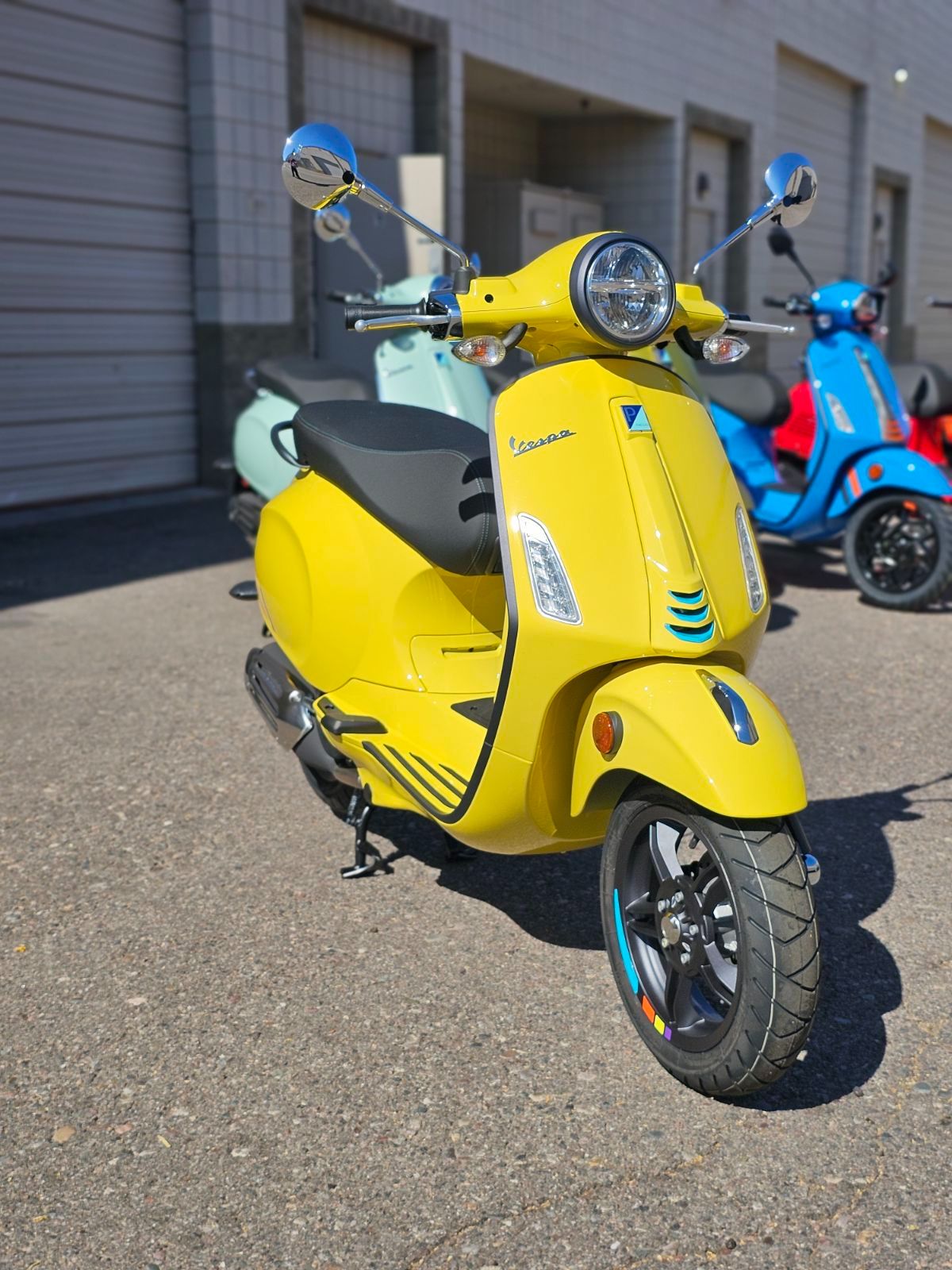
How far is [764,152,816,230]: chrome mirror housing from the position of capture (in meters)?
2.74

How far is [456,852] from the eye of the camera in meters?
3.10

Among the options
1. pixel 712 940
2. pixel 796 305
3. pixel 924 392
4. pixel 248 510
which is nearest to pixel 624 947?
pixel 712 940

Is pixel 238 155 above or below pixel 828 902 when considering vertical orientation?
above

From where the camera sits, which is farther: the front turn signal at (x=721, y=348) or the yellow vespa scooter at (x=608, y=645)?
the front turn signal at (x=721, y=348)

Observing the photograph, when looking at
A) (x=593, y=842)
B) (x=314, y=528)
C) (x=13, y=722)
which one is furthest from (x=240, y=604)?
(x=593, y=842)

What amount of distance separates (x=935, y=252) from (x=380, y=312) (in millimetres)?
22990

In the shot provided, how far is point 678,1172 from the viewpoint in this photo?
198 centimetres

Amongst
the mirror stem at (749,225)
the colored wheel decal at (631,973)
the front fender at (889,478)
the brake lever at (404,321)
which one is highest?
the mirror stem at (749,225)

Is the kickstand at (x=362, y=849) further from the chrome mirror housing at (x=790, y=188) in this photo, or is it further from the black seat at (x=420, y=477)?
the chrome mirror housing at (x=790, y=188)

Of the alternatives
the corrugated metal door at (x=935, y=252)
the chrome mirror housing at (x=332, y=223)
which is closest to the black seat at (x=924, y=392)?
the chrome mirror housing at (x=332, y=223)

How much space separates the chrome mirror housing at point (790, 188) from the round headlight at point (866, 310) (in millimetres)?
3385

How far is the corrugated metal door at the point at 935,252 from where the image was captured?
22.7m

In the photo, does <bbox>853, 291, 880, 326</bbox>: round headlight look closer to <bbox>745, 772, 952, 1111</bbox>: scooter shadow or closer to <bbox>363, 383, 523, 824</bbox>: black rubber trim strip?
<bbox>745, 772, 952, 1111</bbox>: scooter shadow

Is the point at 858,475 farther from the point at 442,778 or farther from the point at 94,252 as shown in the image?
the point at 94,252
